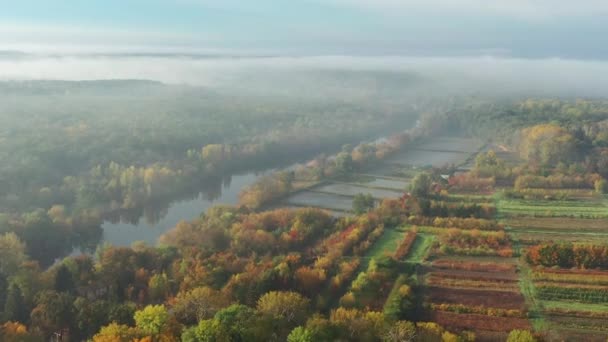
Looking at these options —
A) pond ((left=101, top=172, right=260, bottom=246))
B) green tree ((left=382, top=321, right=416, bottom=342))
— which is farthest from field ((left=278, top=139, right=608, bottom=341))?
pond ((left=101, top=172, right=260, bottom=246))

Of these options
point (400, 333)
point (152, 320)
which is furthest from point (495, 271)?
point (152, 320)

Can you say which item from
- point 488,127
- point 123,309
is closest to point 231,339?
point 123,309

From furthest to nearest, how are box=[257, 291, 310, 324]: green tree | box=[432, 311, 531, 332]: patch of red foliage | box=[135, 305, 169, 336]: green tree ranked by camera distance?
box=[432, 311, 531, 332]: patch of red foliage < box=[257, 291, 310, 324]: green tree < box=[135, 305, 169, 336]: green tree

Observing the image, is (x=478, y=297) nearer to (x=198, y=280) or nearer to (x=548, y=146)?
(x=198, y=280)

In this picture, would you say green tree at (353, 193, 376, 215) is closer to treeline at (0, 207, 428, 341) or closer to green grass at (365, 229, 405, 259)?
treeline at (0, 207, 428, 341)

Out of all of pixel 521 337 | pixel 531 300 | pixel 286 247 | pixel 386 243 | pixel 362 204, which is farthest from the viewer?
pixel 362 204

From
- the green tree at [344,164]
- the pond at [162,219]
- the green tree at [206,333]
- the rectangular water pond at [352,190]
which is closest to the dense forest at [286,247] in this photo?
the green tree at [206,333]
